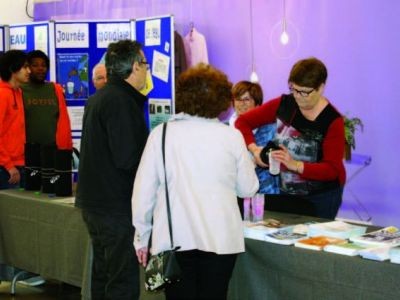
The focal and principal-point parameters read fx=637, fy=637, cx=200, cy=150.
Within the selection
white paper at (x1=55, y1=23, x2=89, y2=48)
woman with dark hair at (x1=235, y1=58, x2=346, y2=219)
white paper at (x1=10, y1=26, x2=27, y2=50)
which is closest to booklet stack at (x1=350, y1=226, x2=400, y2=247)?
woman with dark hair at (x1=235, y1=58, x2=346, y2=219)

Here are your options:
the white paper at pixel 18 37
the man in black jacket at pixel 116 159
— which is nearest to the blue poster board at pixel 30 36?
the white paper at pixel 18 37

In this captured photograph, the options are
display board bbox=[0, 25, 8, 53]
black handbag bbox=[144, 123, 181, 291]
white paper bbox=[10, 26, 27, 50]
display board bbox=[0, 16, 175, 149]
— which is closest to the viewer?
black handbag bbox=[144, 123, 181, 291]

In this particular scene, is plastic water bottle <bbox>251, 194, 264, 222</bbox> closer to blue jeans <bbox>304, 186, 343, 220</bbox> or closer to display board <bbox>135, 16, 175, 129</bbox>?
blue jeans <bbox>304, 186, 343, 220</bbox>

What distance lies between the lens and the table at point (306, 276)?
2.16m

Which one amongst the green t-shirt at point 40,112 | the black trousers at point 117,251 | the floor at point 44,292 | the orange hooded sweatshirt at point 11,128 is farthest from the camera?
the green t-shirt at point 40,112

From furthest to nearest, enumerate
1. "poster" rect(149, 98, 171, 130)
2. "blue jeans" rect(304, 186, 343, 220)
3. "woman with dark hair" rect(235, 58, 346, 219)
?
"poster" rect(149, 98, 171, 130) < "blue jeans" rect(304, 186, 343, 220) < "woman with dark hair" rect(235, 58, 346, 219)

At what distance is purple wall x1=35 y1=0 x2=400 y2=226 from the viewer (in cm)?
486

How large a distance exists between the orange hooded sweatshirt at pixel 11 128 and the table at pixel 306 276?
2.17 m

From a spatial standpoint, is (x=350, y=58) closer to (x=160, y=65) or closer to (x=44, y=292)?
(x=160, y=65)

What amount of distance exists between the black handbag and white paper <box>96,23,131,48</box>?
4.15 m

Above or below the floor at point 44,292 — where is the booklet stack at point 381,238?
above

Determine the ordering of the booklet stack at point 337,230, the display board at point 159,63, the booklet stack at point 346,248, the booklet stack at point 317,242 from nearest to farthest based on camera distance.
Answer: the booklet stack at point 346,248
the booklet stack at point 317,242
the booklet stack at point 337,230
the display board at point 159,63

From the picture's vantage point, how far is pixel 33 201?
3.67m

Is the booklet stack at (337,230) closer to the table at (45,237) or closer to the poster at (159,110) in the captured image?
Answer: the table at (45,237)
